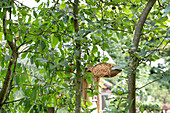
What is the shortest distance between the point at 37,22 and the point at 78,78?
15.8 inches

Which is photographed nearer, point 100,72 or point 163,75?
point 163,75

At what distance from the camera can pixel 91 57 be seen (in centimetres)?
108

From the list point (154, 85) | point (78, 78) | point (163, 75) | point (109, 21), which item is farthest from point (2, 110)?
point (154, 85)

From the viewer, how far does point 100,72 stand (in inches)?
65.7

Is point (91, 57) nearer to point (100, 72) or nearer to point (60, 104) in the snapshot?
point (60, 104)

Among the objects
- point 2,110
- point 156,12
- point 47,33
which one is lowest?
point 2,110

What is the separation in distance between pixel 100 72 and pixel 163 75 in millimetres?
939

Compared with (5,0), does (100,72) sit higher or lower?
lower

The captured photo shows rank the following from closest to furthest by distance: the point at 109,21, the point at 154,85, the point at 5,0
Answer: the point at 5,0 → the point at 109,21 → the point at 154,85

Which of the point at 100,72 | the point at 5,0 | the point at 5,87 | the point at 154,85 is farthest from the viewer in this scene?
the point at 154,85

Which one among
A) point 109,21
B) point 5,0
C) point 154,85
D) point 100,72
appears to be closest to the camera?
point 5,0

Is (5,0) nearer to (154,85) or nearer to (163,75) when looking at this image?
(163,75)

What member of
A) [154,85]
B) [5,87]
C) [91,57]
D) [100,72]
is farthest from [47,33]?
[154,85]

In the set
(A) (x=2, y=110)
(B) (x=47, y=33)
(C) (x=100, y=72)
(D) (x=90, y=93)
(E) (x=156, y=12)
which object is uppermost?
(E) (x=156, y=12)
